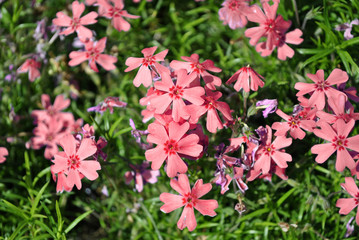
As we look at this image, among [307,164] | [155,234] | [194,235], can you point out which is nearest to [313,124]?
[307,164]

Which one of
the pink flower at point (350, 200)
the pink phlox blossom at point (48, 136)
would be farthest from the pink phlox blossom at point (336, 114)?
the pink phlox blossom at point (48, 136)

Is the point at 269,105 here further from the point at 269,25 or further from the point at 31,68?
the point at 31,68

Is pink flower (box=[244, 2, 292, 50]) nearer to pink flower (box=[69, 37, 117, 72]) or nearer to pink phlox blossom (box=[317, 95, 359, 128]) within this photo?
pink phlox blossom (box=[317, 95, 359, 128])

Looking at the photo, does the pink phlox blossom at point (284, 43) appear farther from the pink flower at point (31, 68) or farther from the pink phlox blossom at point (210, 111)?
the pink flower at point (31, 68)

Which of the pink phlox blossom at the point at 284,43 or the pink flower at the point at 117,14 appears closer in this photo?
the pink phlox blossom at the point at 284,43

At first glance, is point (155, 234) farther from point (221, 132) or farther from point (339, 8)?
point (339, 8)

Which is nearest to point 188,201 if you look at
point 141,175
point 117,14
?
point 141,175
